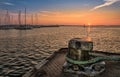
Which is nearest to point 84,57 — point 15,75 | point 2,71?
point 15,75

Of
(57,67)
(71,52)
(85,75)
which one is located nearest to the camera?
(85,75)

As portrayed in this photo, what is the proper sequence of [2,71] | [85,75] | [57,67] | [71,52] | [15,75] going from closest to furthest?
[85,75], [71,52], [57,67], [15,75], [2,71]

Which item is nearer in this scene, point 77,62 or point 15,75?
point 77,62

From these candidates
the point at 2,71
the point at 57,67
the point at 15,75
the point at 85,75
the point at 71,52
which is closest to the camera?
the point at 85,75

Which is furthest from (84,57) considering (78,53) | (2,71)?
(2,71)

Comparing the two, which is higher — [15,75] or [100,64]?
[100,64]

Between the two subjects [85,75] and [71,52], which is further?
[71,52]

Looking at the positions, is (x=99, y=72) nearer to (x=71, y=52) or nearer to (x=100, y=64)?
(x=100, y=64)

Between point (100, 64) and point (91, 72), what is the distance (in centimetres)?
95

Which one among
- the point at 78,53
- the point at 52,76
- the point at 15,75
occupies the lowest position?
the point at 15,75

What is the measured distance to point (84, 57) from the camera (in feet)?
22.7

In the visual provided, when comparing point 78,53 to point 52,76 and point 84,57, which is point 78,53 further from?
point 52,76

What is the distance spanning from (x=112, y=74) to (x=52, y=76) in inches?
111

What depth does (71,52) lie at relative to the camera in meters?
7.05
